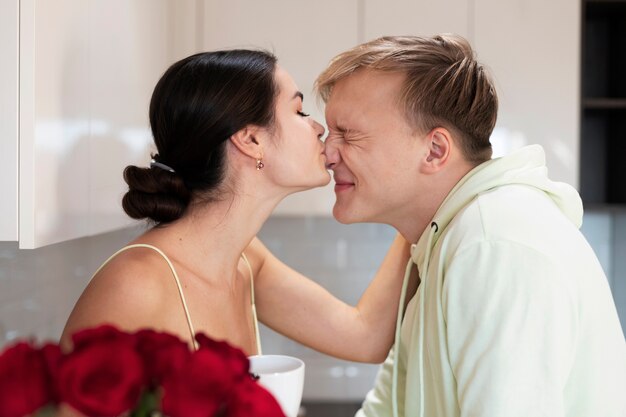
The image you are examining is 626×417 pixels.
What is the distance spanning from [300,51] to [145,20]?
92 centimetres

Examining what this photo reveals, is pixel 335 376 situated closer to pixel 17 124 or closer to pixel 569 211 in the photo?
pixel 569 211

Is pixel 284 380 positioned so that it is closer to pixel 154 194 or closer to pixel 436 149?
pixel 154 194

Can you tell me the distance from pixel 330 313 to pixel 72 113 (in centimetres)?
87

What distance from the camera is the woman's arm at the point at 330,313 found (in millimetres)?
1868

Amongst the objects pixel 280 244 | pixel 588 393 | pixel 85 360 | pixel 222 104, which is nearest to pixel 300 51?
pixel 280 244

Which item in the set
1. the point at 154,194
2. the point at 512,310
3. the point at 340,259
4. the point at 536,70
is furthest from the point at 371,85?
the point at 340,259

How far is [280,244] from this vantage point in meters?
3.38

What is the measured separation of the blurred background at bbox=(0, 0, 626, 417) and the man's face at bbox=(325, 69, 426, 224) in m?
0.33

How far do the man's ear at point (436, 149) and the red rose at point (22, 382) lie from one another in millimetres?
1127

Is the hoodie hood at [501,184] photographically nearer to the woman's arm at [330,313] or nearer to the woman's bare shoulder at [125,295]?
the woman's arm at [330,313]

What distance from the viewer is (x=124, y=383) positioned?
52 cm

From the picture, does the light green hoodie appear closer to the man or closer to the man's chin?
the man

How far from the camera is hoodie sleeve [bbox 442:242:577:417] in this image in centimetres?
117

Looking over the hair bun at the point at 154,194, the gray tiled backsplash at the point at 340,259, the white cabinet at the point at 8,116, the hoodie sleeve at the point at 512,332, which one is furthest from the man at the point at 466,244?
the gray tiled backsplash at the point at 340,259
